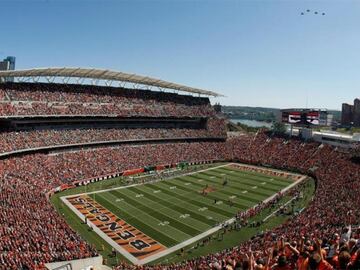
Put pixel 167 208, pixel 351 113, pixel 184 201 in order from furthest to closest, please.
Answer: pixel 351 113 → pixel 184 201 → pixel 167 208

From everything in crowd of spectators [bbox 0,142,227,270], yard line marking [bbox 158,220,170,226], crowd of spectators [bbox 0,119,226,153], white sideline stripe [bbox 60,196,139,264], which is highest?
crowd of spectators [bbox 0,119,226,153]

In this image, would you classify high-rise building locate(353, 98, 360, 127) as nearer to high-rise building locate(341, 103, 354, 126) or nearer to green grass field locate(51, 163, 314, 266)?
high-rise building locate(341, 103, 354, 126)

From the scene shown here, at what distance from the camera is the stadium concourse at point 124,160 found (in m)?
21.2

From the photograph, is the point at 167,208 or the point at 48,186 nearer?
the point at 167,208

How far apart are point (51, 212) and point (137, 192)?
Result: 47.0 feet

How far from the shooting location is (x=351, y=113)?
7180 inches

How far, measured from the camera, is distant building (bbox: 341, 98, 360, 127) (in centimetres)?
17306

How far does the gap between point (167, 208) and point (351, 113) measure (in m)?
173

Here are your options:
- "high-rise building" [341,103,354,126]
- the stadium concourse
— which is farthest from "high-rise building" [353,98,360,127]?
the stadium concourse

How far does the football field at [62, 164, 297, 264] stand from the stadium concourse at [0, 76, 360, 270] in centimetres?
409

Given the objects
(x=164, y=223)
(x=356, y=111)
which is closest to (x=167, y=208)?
(x=164, y=223)

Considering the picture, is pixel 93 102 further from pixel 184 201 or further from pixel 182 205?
pixel 182 205

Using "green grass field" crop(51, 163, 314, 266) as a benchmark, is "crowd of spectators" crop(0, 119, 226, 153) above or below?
above

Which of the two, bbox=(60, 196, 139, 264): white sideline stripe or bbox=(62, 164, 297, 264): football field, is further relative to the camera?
bbox=(62, 164, 297, 264): football field
